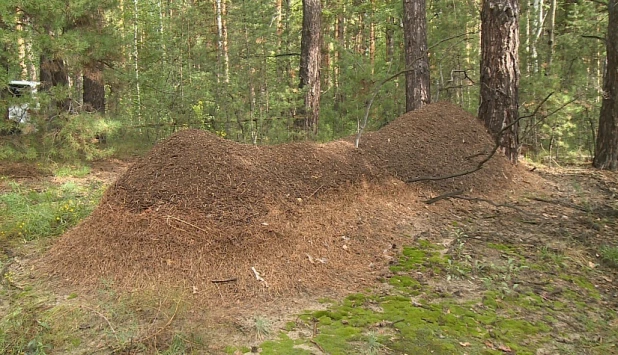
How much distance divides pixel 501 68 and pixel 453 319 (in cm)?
543

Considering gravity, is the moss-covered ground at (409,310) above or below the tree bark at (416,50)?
below

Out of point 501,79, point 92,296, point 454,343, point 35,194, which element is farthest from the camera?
point 501,79

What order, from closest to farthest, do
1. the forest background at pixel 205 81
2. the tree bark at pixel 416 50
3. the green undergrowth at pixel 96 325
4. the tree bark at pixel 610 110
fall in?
the green undergrowth at pixel 96 325, the forest background at pixel 205 81, the tree bark at pixel 610 110, the tree bark at pixel 416 50

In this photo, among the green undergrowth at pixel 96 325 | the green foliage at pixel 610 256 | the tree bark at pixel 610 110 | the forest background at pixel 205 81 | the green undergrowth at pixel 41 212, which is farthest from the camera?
the tree bark at pixel 610 110

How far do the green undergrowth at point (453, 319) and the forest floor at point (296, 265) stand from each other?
0.01 m

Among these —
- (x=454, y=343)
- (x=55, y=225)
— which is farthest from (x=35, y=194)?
(x=454, y=343)

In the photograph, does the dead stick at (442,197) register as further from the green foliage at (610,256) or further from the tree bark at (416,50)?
the tree bark at (416,50)

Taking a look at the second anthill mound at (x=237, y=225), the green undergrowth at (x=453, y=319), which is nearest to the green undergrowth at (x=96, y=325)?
the second anthill mound at (x=237, y=225)

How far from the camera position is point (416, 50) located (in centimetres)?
870

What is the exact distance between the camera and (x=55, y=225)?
16.0 feet

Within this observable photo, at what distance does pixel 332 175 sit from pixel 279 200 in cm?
93

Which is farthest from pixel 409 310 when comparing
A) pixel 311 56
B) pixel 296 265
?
pixel 311 56

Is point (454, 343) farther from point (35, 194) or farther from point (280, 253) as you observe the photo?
point (35, 194)

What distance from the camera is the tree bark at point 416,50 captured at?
28.1 ft
